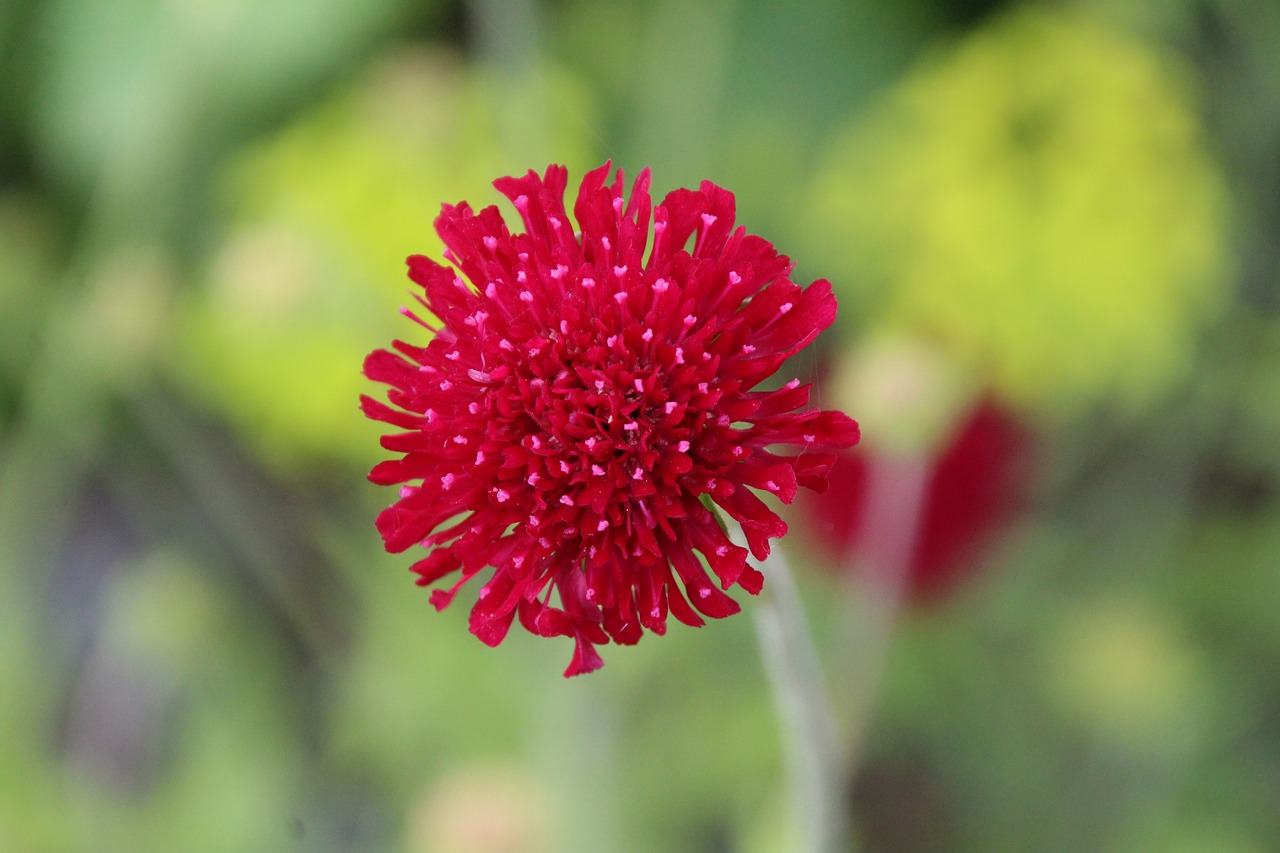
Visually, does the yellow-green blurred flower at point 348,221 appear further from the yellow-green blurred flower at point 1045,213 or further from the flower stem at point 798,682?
the flower stem at point 798,682

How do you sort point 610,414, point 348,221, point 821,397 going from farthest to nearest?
1. point 348,221
2. point 821,397
3. point 610,414

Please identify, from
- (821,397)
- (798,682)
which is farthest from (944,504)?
(798,682)

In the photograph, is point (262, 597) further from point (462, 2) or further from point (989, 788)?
point (989, 788)

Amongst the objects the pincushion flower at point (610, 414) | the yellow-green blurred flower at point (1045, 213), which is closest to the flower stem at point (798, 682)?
the pincushion flower at point (610, 414)

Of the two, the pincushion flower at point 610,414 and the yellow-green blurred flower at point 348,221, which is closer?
the pincushion flower at point 610,414

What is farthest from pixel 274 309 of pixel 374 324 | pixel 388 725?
pixel 388 725

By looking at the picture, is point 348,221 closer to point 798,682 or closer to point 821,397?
point 821,397

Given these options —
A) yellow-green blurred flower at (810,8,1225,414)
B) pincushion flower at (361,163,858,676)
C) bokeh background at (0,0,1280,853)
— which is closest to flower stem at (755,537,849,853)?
pincushion flower at (361,163,858,676)
